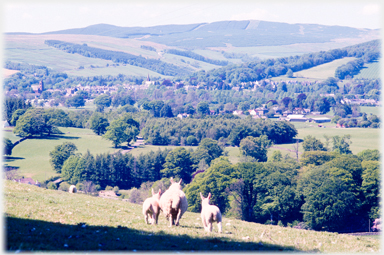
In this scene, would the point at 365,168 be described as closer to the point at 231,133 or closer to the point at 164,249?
the point at 164,249

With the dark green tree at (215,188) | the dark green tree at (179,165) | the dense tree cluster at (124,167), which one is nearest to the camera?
the dark green tree at (215,188)

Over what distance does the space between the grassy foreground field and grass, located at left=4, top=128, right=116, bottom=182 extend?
239 ft

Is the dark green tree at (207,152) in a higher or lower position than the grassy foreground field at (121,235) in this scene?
lower

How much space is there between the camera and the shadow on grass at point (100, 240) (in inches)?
451

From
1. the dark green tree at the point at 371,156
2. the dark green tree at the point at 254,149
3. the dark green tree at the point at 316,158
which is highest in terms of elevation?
the dark green tree at the point at 316,158

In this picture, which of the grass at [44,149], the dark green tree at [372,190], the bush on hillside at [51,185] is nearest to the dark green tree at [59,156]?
the grass at [44,149]

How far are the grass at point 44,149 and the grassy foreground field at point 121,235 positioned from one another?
7287 centimetres

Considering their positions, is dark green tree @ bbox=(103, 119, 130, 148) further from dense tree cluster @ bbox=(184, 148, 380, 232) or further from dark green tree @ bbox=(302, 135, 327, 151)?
dense tree cluster @ bbox=(184, 148, 380, 232)

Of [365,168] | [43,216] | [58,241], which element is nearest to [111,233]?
[58,241]

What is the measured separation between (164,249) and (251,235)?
5030 mm

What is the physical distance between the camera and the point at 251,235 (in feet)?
51.1

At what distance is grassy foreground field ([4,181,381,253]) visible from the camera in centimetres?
1180

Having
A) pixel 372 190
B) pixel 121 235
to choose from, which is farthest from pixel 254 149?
pixel 121 235

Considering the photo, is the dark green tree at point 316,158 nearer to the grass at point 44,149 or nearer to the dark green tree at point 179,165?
the dark green tree at point 179,165
